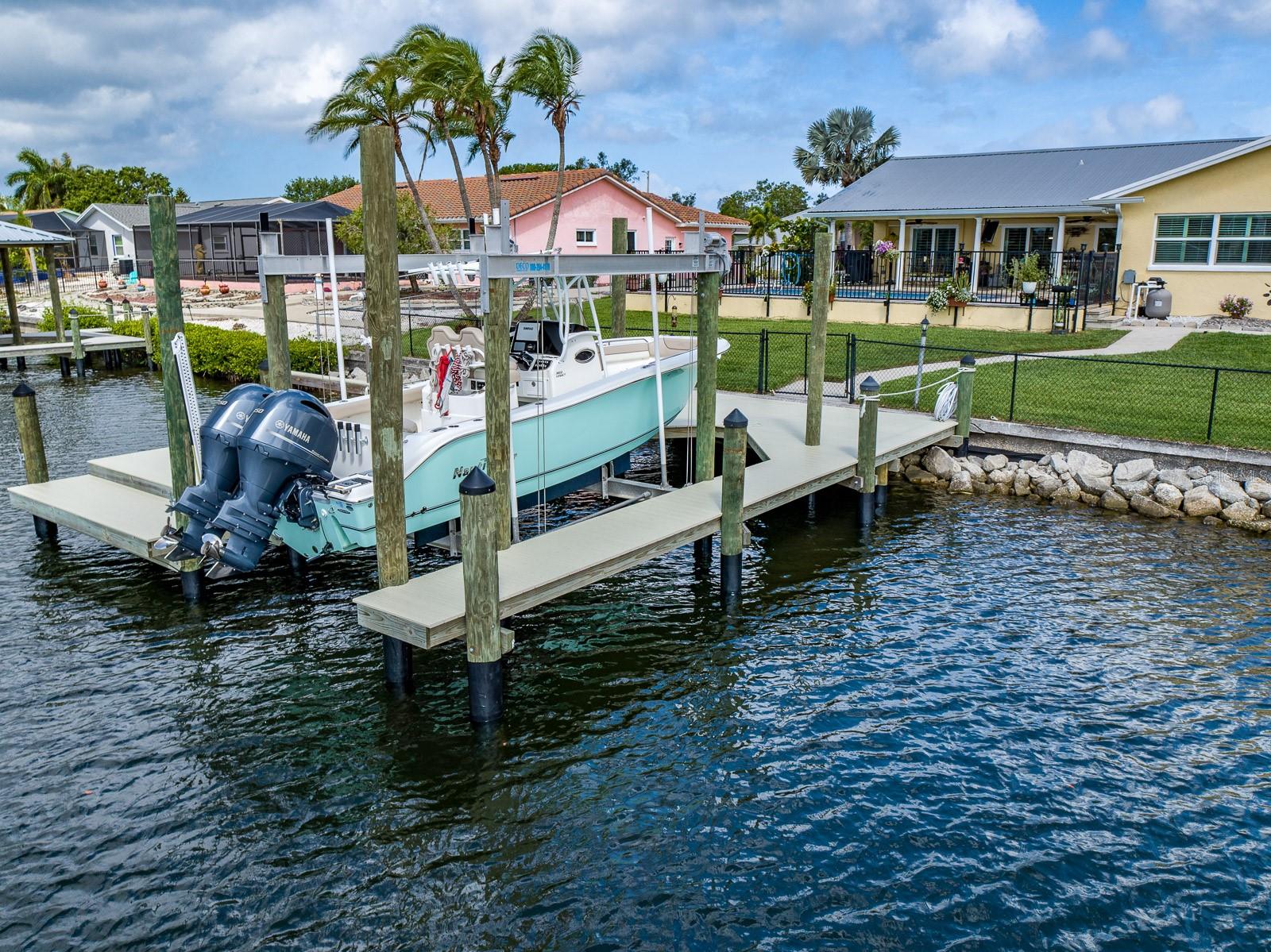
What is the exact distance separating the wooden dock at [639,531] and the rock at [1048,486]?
147cm

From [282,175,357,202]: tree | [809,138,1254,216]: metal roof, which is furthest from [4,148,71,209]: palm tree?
[809,138,1254,216]: metal roof

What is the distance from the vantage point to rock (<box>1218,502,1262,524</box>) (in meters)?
12.4

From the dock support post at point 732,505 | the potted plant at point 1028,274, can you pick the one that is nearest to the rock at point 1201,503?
the dock support post at point 732,505

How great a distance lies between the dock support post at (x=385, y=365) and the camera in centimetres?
753

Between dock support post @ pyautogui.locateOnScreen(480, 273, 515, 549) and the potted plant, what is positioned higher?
the potted plant

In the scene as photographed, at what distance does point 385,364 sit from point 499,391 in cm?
136

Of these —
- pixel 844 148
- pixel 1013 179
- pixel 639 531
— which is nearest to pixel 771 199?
pixel 844 148

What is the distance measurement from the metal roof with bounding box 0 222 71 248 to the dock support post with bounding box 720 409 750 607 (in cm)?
2288

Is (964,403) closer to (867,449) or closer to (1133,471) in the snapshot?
(1133,471)

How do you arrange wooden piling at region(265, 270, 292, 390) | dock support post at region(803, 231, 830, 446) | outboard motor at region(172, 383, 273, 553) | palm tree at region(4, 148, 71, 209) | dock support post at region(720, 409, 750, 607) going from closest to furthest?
1. outboard motor at region(172, 383, 273, 553)
2. dock support post at region(720, 409, 750, 607)
3. wooden piling at region(265, 270, 292, 390)
4. dock support post at region(803, 231, 830, 446)
5. palm tree at region(4, 148, 71, 209)

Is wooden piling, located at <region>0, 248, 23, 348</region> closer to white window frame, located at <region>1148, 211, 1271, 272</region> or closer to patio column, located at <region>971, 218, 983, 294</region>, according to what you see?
patio column, located at <region>971, 218, 983, 294</region>

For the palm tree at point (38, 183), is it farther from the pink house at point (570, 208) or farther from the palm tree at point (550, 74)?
the palm tree at point (550, 74)

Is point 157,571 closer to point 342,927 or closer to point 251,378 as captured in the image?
point 342,927

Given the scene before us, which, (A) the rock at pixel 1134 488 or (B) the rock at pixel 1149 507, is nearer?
(B) the rock at pixel 1149 507
